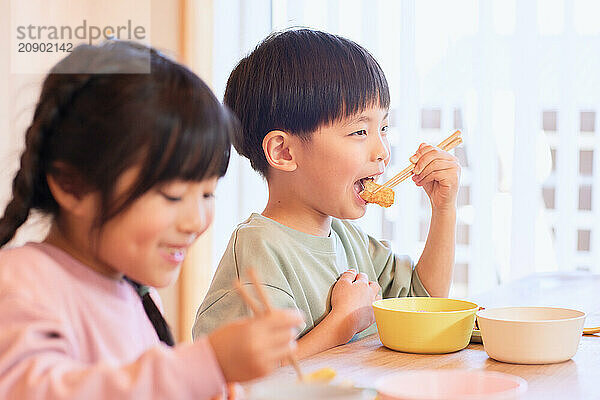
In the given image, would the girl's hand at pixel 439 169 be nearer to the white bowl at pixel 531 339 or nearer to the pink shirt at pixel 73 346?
the white bowl at pixel 531 339

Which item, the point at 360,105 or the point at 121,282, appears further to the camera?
the point at 360,105

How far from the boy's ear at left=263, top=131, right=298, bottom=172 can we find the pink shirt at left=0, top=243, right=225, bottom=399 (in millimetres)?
560

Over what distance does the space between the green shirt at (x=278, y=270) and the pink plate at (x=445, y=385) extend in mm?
428

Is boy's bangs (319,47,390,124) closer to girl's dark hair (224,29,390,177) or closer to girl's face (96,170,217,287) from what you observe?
girl's dark hair (224,29,390,177)

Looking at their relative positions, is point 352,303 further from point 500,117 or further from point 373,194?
point 500,117

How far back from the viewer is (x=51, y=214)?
797 mm

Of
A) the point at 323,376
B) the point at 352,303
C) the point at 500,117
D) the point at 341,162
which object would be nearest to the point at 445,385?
the point at 323,376

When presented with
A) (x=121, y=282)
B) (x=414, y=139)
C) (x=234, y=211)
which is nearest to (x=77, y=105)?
(x=121, y=282)

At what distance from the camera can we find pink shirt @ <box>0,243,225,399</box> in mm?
610

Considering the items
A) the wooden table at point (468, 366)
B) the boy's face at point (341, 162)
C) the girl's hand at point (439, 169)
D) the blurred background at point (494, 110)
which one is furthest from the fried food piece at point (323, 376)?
the blurred background at point (494, 110)

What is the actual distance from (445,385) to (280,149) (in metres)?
0.67

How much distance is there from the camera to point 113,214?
0.72m

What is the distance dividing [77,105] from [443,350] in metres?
0.58

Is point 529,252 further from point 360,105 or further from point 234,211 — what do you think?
point 360,105
